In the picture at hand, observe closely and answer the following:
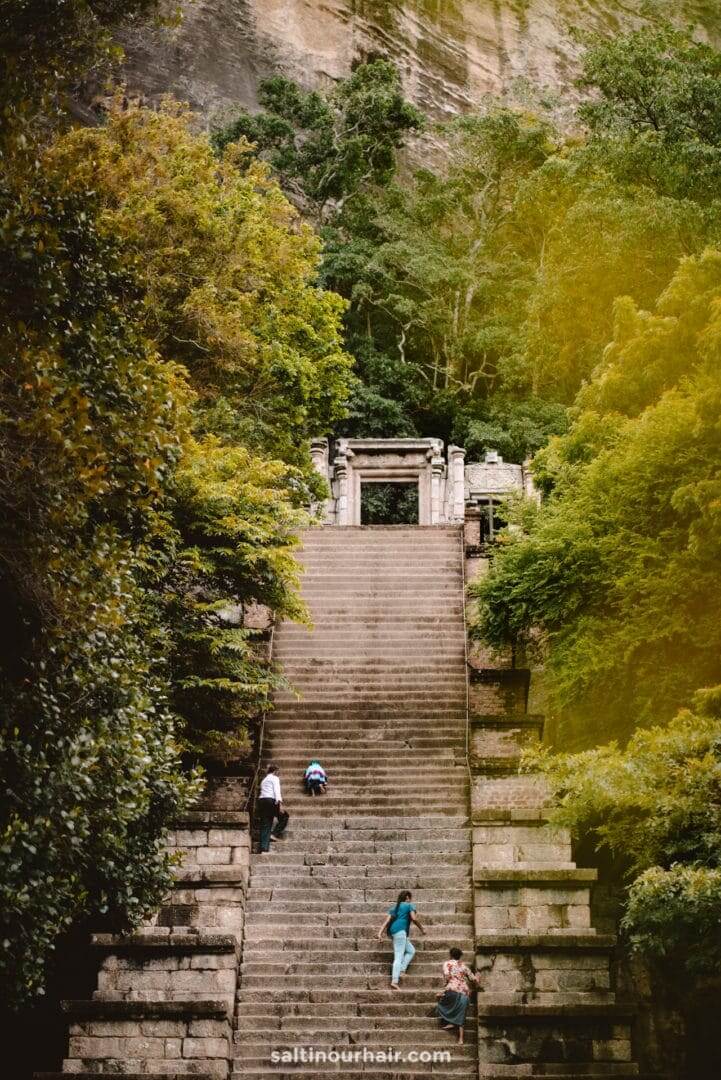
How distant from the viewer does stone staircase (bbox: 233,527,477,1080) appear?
13.6 meters

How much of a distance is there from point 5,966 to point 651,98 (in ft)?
77.8

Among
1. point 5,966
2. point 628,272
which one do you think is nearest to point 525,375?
point 628,272

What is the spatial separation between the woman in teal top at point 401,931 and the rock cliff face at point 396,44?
35.1 metres

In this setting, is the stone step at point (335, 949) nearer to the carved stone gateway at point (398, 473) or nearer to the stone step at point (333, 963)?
the stone step at point (333, 963)

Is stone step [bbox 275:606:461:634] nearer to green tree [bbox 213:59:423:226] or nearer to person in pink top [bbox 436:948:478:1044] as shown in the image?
person in pink top [bbox 436:948:478:1044]

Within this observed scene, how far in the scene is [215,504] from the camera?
1734 cm

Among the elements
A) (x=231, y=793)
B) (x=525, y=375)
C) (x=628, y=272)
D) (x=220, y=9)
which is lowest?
(x=231, y=793)

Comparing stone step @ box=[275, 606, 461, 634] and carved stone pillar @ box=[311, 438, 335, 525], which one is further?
carved stone pillar @ box=[311, 438, 335, 525]

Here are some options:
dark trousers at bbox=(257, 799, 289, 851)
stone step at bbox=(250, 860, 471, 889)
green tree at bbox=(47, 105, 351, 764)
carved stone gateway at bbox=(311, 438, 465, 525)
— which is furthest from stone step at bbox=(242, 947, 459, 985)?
carved stone gateway at bbox=(311, 438, 465, 525)

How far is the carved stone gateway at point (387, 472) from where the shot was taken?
102 ft

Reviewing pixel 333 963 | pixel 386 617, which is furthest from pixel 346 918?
pixel 386 617

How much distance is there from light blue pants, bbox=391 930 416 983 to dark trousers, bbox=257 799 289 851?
2589 mm

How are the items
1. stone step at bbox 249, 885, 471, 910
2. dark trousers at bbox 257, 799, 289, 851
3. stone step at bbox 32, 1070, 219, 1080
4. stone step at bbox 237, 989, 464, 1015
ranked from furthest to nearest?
1. dark trousers at bbox 257, 799, 289, 851
2. stone step at bbox 249, 885, 471, 910
3. stone step at bbox 237, 989, 464, 1015
4. stone step at bbox 32, 1070, 219, 1080

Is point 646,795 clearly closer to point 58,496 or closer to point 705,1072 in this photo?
point 705,1072
